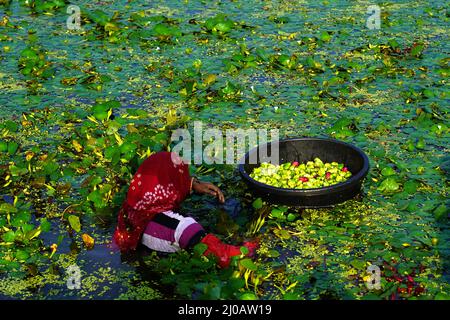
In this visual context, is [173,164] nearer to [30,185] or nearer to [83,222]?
[83,222]

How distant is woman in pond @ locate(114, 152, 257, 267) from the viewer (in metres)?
5.12

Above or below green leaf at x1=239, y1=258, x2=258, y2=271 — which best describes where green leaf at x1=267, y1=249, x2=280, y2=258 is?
below

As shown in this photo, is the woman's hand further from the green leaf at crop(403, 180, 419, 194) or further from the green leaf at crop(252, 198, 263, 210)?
the green leaf at crop(403, 180, 419, 194)

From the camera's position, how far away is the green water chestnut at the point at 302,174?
18.9ft

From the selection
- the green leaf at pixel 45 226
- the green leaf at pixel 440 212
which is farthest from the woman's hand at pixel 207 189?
the green leaf at pixel 440 212

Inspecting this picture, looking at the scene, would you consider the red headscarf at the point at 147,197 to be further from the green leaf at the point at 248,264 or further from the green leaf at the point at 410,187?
the green leaf at the point at 410,187

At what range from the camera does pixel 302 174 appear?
232 inches

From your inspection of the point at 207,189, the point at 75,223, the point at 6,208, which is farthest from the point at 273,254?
the point at 6,208

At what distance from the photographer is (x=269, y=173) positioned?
232 inches

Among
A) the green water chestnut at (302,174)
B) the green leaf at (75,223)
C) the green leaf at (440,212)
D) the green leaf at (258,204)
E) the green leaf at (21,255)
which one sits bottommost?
the green leaf at (21,255)

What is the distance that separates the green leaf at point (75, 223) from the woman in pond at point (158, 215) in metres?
0.34

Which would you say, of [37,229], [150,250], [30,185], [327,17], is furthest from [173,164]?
[327,17]

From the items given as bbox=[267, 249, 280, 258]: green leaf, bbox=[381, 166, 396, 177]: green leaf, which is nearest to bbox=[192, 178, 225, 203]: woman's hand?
bbox=[267, 249, 280, 258]: green leaf

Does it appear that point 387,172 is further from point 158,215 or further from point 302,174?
point 158,215
